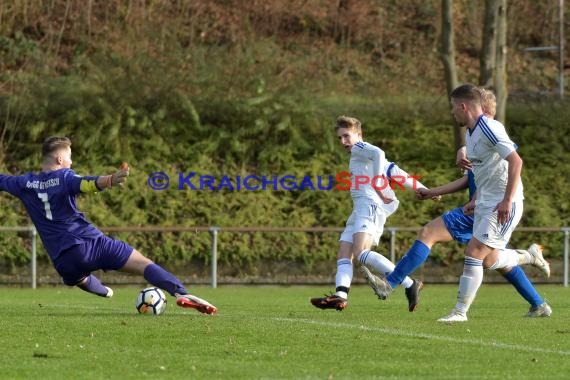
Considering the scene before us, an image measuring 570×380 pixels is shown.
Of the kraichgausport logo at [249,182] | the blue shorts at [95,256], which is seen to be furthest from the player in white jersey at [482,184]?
the kraichgausport logo at [249,182]

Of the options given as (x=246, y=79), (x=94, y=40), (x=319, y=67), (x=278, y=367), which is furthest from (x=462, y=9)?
(x=278, y=367)

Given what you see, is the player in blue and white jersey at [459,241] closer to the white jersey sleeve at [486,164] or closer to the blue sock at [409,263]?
the blue sock at [409,263]

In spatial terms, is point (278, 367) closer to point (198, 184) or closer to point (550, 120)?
point (198, 184)

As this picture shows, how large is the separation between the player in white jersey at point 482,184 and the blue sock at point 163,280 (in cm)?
244

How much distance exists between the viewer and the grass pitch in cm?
731

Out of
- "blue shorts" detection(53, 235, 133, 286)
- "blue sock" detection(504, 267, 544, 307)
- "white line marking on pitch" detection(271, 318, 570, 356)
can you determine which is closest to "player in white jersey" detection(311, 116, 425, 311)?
"blue sock" detection(504, 267, 544, 307)

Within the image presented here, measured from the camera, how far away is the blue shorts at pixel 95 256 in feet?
36.4

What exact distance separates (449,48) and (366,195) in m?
12.5

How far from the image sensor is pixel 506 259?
11.6 meters

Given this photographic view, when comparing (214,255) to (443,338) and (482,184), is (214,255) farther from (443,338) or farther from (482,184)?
(443,338)

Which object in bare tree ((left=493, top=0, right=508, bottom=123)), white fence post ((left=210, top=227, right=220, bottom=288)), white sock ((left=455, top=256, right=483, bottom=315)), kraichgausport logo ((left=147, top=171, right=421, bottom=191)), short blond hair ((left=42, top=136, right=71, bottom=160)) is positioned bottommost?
white fence post ((left=210, top=227, right=220, bottom=288))

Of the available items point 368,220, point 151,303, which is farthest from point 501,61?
point 151,303

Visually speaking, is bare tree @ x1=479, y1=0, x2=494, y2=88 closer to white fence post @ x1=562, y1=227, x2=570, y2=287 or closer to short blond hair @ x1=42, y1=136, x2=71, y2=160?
white fence post @ x1=562, y1=227, x2=570, y2=287

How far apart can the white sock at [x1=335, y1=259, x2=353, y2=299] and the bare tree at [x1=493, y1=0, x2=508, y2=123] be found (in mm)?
12760
